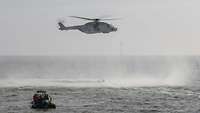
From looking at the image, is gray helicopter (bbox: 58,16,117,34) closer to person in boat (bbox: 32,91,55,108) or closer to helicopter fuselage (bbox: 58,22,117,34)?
helicopter fuselage (bbox: 58,22,117,34)

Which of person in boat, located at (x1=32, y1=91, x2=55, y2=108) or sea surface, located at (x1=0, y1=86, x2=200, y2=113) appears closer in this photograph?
sea surface, located at (x1=0, y1=86, x2=200, y2=113)

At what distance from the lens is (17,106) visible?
269 ft

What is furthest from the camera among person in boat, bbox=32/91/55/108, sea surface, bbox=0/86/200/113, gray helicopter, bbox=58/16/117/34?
gray helicopter, bbox=58/16/117/34

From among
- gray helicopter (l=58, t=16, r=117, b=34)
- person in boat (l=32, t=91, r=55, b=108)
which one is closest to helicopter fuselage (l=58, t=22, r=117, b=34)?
gray helicopter (l=58, t=16, r=117, b=34)

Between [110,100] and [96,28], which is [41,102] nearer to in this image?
[110,100]

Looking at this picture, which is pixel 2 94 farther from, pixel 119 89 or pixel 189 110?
pixel 189 110

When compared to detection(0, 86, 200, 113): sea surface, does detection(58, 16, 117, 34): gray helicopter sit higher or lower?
higher

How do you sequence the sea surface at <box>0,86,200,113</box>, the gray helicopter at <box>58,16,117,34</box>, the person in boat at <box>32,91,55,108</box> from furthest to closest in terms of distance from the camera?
the gray helicopter at <box>58,16,117,34</box>
the person in boat at <box>32,91,55,108</box>
the sea surface at <box>0,86,200,113</box>

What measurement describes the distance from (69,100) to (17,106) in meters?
11.6

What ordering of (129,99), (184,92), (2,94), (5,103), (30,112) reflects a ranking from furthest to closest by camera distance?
(184,92) → (2,94) → (129,99) → (5,103) → (30,112)

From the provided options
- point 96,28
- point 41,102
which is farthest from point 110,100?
point 41,102

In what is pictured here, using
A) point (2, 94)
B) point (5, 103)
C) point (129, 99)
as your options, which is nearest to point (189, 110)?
point (129, 99)

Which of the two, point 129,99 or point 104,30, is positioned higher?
point 104,30

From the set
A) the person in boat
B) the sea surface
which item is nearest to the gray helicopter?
the sea surface
